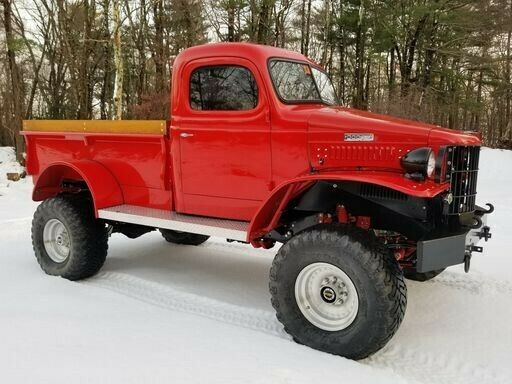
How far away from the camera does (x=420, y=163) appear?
3135 mm

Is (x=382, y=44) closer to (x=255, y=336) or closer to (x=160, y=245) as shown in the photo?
(x=160, y=245)

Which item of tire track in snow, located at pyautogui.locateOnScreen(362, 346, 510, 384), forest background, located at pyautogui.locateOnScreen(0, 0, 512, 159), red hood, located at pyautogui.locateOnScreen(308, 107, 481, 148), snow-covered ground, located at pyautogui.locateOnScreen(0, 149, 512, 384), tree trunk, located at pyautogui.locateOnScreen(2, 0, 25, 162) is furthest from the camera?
forest background, located at pyautogui.locateOnScreen(0, 0, 512, 159)

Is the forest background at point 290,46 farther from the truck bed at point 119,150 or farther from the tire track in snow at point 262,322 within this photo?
the tire track in snow at point 262,322

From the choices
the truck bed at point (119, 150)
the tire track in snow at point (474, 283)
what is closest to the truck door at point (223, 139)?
the truck bed at point (119, 150)

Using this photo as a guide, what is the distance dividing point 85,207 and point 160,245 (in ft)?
5.04

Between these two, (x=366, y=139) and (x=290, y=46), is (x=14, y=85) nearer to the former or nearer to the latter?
(x=290, y=46)

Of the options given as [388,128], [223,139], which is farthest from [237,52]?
[388,128]

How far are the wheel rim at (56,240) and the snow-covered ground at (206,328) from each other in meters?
0.27

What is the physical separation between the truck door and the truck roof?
0.06 m

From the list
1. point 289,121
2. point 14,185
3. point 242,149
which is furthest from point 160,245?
point 14,185

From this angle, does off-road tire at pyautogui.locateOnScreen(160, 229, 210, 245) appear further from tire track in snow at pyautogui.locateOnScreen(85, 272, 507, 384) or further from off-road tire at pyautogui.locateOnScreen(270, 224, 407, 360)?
off-road tire at pyautogui.locateOnScreen(270, 224, 407, 360)

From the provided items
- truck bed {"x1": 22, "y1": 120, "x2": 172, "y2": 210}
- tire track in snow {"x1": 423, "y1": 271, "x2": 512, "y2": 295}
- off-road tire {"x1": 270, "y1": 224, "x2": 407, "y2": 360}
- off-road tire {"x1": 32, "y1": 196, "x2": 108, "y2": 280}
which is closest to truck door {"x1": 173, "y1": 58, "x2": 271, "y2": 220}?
truck bed {"x1": 22, "y1": 120, "x2": 172, "y2": 210}

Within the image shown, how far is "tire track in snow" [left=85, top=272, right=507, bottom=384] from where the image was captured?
10.1 ft

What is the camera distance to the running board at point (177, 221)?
12.5ft
